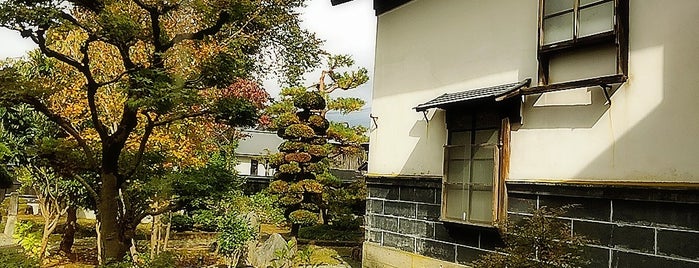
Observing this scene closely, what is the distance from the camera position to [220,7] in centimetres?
480

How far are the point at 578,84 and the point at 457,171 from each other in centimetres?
163

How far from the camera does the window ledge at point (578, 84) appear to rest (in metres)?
4.27

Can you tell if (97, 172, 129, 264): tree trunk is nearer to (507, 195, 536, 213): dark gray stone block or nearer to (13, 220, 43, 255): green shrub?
(507, 195, 536, 213): dark gray stone block

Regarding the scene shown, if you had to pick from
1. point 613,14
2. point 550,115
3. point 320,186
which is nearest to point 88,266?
point 320,186

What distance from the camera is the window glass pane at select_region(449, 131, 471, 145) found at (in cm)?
563

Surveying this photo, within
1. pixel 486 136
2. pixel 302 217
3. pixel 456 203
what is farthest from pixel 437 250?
pixel 302 217

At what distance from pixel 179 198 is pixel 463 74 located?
3.37 m

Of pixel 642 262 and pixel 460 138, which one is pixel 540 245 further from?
pixel 460 138

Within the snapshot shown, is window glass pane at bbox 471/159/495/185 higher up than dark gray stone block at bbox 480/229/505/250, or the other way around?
window glass pane at bbox 471/159/495/185

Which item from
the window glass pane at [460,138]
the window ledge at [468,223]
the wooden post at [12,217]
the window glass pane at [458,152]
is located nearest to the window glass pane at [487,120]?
the window glass pane at [460,138]

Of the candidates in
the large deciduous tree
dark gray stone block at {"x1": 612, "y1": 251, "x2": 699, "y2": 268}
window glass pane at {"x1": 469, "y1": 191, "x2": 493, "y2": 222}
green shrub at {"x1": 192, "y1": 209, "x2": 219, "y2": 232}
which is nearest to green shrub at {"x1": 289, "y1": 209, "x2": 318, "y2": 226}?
green shrub at {"x1": 192, "y1": 209, "x2": 219, "y2": 232}

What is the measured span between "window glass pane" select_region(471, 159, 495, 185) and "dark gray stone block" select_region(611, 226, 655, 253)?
4.25 feet

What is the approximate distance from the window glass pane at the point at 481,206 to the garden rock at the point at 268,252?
3920 millimetres

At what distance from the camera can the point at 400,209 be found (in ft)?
21.9
